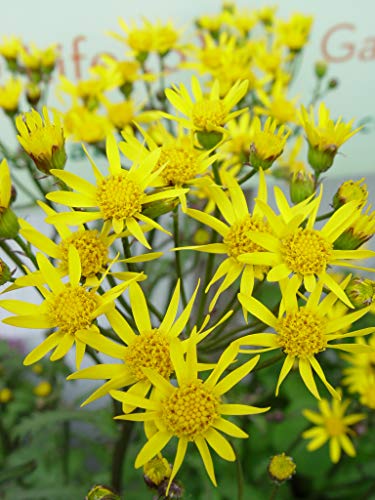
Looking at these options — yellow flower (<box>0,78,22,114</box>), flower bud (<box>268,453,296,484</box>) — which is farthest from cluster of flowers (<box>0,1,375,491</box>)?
yellow flower (<box>0,78,22,114</box>)

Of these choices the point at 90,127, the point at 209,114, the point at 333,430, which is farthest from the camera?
the point at 333,430

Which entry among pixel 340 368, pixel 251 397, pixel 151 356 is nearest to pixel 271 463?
pixel 151 356

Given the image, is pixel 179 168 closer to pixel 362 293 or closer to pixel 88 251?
pixel 88 251

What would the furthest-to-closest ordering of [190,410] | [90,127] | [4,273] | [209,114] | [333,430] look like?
[333,430] → [90,127] → [209,114] → [4,273] → [190,410]

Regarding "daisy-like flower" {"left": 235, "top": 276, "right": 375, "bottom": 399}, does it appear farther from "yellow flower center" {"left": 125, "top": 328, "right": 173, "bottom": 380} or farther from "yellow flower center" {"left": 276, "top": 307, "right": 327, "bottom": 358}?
"yellow flower center" {"left": 125, "top": 328, "right": 173, "bottom": 380}

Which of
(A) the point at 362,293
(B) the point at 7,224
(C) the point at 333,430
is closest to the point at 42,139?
(B) the point at 7,224

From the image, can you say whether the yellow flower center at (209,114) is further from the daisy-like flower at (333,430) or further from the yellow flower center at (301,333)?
the daisy-like flower at (333,430)

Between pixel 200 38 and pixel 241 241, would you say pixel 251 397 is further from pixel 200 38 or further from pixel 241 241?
pixel 200 38
